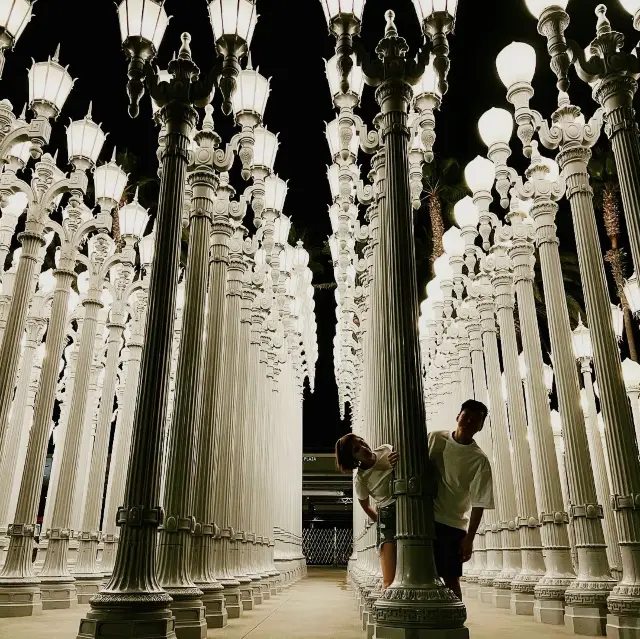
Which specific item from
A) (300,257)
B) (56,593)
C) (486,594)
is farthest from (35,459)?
(300,257)

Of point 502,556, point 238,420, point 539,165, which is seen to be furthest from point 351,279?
point 502,556

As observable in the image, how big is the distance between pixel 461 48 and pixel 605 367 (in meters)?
12.4

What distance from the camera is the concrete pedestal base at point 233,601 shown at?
910 centimetres

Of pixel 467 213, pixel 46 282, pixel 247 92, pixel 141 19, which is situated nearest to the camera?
pixel 141 19

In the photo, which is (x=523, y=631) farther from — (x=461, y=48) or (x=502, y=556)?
(x=461, y=48)

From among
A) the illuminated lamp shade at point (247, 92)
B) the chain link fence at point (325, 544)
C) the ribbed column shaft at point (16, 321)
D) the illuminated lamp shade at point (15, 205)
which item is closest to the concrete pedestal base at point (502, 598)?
the ribbed column shaft at point (16, 321)

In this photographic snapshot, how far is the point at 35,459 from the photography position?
414 inches

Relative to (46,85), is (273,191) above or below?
below

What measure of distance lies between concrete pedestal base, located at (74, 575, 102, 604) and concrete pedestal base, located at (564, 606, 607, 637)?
9173 millimetres

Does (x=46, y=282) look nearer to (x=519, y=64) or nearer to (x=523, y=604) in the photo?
(x=519, y=64)

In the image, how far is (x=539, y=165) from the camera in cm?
927

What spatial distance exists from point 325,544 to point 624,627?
39.6 m

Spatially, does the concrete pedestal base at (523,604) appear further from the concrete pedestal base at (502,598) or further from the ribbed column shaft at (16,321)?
the ribbed column shaft at (16,321)

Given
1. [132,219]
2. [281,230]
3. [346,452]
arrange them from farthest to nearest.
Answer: [281,230] → [132,219] → [346,452]
